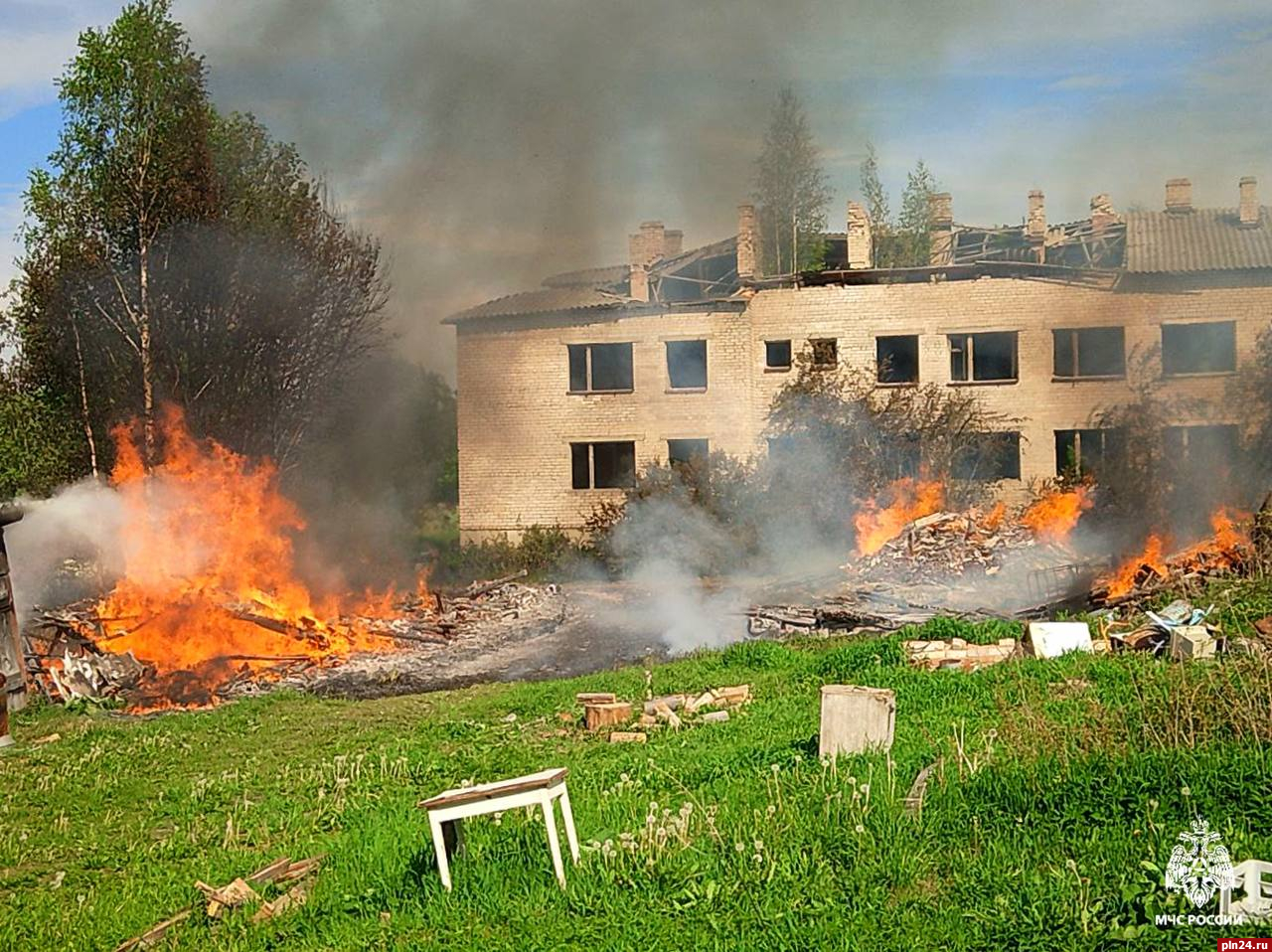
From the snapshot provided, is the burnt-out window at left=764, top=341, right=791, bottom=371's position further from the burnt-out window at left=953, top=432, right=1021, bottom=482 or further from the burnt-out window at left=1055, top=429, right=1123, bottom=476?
the burnt-out window at left=1055, top=429, right=1123, bottom=476

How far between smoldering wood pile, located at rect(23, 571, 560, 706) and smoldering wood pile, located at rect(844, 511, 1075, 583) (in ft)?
27.6

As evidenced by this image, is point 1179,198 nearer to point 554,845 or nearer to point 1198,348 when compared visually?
point 1198,348

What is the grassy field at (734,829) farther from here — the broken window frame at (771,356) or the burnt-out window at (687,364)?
the burnt-out window at (687,364)

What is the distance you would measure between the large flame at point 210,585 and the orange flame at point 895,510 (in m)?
11.1

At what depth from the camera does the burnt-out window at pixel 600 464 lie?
3231 centimetres

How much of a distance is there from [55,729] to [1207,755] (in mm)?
12313

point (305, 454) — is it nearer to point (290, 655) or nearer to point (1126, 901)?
point (290, 655)

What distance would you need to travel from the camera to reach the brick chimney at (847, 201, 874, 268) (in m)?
32.4

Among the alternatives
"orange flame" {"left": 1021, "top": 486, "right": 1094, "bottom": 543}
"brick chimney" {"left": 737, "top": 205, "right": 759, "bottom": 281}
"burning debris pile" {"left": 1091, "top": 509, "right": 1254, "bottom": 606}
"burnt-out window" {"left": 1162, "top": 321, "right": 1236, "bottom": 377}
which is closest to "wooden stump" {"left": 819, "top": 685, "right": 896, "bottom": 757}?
"burning debris pile" {"left": 1091, "top": 509, "right": 1254, "bottom": 606}

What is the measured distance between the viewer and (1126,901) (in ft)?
18.2

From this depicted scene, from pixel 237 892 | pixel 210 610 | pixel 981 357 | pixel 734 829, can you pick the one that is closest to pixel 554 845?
pixel 734 829

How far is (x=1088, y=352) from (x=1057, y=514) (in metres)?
5.85

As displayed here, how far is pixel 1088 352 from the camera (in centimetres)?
2988

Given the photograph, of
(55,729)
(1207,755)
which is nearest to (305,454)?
(55,729)
